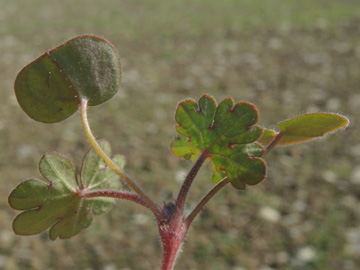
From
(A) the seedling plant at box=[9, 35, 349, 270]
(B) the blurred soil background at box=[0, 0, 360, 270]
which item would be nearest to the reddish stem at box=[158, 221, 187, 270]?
(A) the seedling plant at box=[9, 35, 349, 270]

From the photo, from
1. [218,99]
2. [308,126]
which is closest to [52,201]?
[308,126]

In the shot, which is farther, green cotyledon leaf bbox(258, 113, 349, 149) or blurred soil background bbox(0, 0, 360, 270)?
blurred soil background bbox(0, 0, 360, 270)

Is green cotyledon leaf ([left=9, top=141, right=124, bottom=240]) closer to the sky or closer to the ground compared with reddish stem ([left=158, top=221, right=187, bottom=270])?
closer to the sky

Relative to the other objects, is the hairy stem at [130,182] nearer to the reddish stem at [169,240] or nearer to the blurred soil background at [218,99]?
the reddish stem at [169,240]

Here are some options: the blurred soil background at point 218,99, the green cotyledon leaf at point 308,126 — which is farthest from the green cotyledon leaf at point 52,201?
A: the blurred soil background at point 218,99

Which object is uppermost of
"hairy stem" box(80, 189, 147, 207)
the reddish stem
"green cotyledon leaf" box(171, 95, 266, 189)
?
"green cotyledon leaf" box(171, 95, 266, 189)

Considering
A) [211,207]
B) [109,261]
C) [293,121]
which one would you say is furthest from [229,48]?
[293,121]

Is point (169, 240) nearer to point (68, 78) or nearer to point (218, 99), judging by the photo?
point (68, 78)

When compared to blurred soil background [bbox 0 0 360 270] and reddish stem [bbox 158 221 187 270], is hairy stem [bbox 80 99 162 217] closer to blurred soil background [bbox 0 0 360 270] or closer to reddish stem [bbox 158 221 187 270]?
reddish stem [bbox 158 221 187 270]
